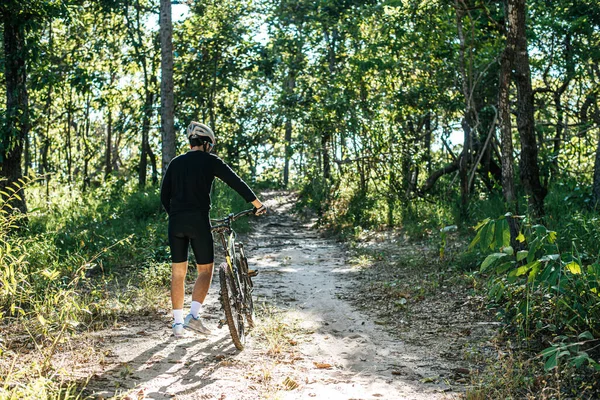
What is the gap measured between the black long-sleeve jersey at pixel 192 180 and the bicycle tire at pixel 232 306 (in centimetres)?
71

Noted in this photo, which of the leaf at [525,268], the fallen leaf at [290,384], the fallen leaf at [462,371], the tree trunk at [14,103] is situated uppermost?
the tree trunk at [14,103]

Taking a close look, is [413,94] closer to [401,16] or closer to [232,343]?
[401,16]

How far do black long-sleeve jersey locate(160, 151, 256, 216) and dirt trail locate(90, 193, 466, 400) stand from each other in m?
1.45

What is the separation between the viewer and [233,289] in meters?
6.12

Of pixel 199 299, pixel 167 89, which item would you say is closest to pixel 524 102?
pixel 199 299

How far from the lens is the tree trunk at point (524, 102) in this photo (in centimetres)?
820

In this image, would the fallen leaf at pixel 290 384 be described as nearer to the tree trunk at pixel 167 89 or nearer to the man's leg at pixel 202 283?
the man's leg at pixel 202 283

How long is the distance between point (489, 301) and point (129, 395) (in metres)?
4.50

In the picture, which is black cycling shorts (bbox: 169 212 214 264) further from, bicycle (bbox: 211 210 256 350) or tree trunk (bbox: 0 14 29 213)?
tree trunk (bbox: 0 14 29 213)

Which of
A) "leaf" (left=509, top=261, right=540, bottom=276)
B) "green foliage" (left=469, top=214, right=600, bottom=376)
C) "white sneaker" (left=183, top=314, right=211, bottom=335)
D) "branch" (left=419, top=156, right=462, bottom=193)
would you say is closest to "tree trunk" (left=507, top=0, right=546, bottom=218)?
"green foliage" (left=469, top=214, right=600, bottom=376)

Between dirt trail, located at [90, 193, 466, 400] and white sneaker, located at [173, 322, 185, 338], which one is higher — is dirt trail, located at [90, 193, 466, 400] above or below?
below

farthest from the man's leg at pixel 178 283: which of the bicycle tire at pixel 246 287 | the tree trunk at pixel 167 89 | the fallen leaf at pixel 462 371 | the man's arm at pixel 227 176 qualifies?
the tree trunk at pixel 167 89

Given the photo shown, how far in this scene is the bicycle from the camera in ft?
19.2

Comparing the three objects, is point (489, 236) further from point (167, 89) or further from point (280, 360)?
point (167, 89)
